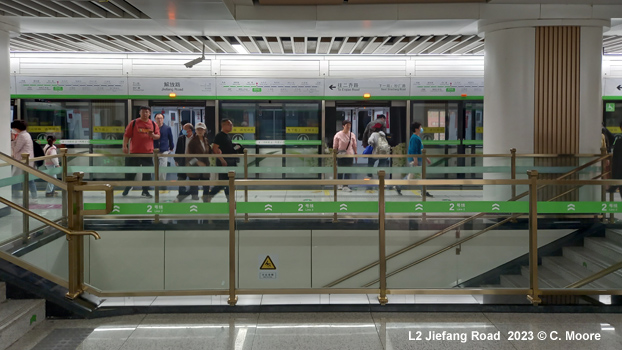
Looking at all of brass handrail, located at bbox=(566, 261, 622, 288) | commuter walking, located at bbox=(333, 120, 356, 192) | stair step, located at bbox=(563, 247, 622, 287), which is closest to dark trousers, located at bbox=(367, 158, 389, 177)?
commuter walking, located at bbox=(333, 120, 356, 192)

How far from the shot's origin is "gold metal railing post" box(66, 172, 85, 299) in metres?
5.27

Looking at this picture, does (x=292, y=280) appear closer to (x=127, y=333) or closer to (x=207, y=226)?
(x=207, y=226)

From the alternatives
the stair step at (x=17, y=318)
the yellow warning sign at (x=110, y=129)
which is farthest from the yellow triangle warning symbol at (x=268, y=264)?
the yellow warning sign at (x=110, y=129)

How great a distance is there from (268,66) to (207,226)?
320 inches

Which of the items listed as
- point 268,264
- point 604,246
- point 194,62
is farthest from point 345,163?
point 268,264

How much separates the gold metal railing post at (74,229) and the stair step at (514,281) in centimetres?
394

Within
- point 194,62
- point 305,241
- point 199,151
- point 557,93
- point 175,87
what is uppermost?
point 194,62

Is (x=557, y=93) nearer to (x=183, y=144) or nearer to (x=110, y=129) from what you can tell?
(x=183, y=144)

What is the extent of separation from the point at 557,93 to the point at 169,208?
22.1ft

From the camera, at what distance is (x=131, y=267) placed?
19.8 feet

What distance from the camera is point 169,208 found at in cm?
571

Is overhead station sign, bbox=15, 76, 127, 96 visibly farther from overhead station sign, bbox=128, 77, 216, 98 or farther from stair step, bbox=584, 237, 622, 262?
stair step, bbox=584, 237, 622, 262

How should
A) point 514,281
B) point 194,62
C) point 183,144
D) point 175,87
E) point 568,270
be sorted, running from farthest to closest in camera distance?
point 175,87, point 194,62, point 183,144, point 568,270, point 514,281

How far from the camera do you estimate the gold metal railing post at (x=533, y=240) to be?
5438mm
